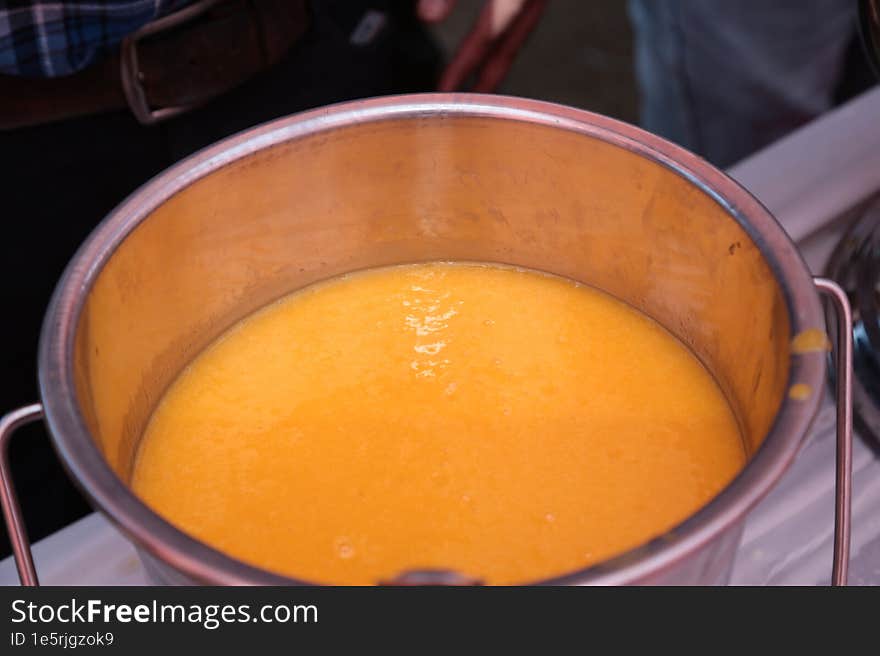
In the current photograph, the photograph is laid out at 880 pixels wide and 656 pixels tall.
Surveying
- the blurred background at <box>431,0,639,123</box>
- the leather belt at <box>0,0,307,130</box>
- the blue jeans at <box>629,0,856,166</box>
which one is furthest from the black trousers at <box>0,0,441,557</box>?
the blurred background at <box>431,0,639,123</box>

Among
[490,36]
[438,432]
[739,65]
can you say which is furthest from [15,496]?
[739,65]

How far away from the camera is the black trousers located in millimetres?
969

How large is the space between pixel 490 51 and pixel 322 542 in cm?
80

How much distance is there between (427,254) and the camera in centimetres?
76

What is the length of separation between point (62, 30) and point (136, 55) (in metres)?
0.08

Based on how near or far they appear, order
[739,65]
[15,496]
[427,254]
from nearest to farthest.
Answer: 1. [15,496]
2. [427,254]
3. [739,65]

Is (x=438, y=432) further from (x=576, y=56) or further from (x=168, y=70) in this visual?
(x=576, y=56)

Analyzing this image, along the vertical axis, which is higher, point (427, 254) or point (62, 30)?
point (62, 30)

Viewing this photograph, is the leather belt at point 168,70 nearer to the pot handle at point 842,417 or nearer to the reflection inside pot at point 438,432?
the reflection inside pot at point 438,432

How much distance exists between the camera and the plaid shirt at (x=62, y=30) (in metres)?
0.81

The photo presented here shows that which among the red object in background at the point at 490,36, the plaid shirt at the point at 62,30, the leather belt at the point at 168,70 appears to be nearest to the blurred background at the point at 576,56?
the red object in background at the point at 490,36

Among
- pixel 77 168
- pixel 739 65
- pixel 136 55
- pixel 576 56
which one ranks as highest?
pixel 136 55
